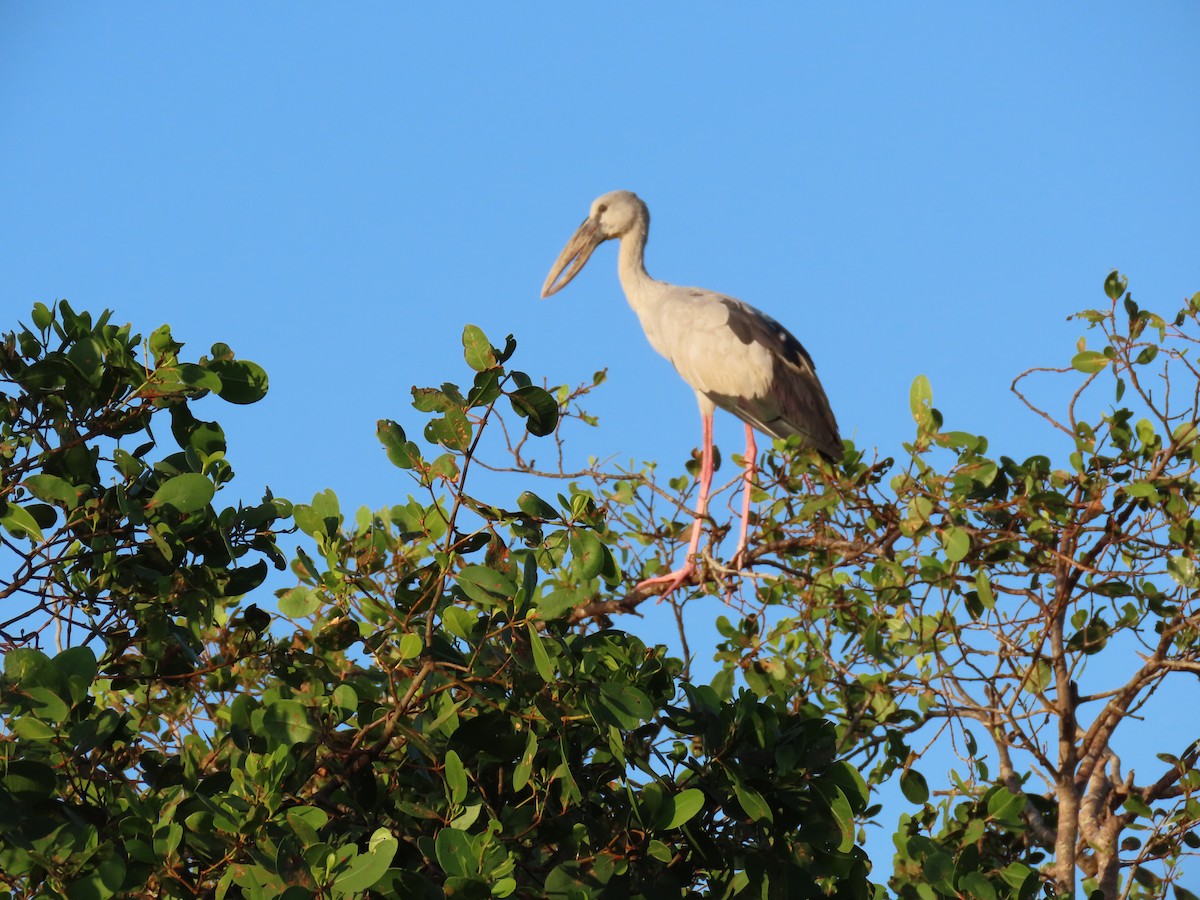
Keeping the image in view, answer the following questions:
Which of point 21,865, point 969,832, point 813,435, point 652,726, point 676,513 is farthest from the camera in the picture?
point 813,435

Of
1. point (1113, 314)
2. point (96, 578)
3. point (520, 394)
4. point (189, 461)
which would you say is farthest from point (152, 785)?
point (1113, 314)

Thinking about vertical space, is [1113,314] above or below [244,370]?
above

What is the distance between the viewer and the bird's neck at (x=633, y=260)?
8594 millimetres

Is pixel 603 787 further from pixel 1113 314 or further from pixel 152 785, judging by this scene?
pixel 1113 314

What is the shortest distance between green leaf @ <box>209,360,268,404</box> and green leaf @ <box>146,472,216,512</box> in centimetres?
32

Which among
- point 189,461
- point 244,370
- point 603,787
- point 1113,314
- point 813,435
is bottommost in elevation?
point 603,787

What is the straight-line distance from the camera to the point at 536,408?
2.80m

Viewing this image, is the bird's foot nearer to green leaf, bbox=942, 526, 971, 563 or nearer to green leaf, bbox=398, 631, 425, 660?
green leaf, bbox=942, 526, 971, 563

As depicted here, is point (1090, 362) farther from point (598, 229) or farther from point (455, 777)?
point (598, 229)

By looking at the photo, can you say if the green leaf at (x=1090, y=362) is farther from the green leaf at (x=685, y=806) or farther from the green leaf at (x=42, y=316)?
the green leaf at (x=42, y=316)

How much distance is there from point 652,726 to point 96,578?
1.37 meters

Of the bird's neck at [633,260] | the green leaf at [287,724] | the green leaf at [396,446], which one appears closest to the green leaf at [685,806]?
the green leaf at [287,724]

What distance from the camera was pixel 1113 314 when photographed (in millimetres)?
4926

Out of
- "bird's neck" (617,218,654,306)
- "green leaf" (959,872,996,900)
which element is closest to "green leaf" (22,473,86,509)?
"green leaf" (959,872,996,900)
